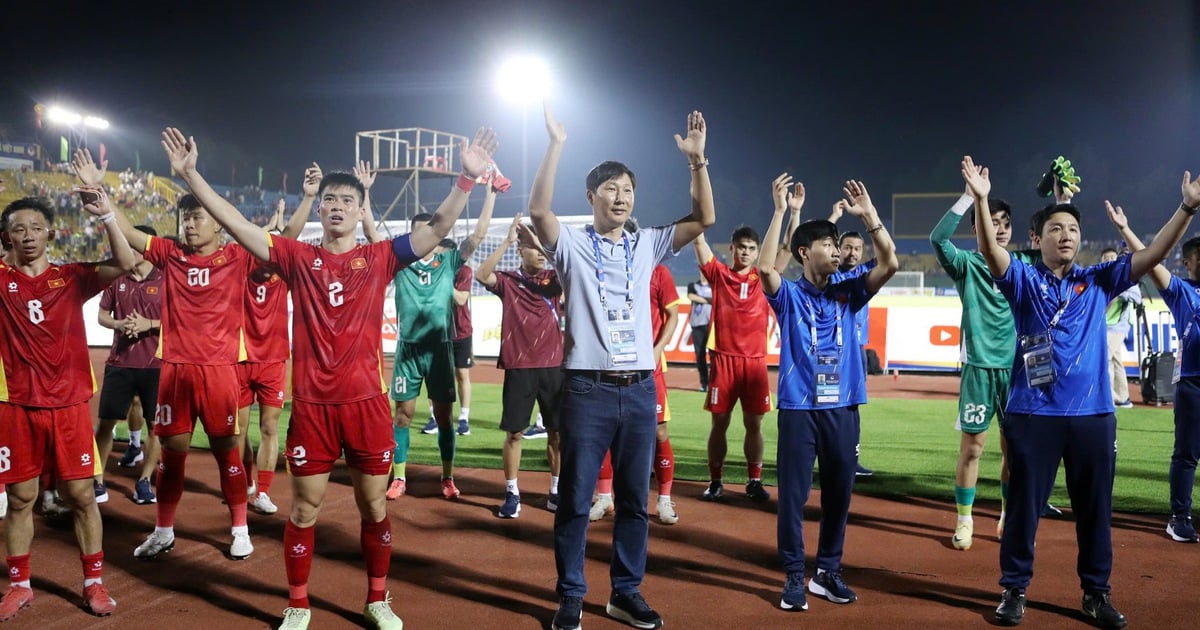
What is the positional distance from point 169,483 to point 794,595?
409cm

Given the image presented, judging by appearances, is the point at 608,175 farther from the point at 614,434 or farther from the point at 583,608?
the point at 583,608

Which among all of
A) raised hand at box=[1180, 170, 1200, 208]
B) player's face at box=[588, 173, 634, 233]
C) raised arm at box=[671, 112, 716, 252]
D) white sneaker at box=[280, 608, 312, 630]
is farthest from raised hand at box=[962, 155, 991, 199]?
white sneaker at box=[280, 608, 312, 630]

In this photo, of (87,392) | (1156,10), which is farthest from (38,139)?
(1156,10)

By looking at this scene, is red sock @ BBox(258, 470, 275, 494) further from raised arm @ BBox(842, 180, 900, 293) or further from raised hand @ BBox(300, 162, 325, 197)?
raised arm @ BBox(842, 180, 900, 293)

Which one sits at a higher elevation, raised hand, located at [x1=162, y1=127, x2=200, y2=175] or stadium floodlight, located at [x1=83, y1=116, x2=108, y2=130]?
stadium floodlight, located at [x1=83, y1=116, x2=108, y2=130]

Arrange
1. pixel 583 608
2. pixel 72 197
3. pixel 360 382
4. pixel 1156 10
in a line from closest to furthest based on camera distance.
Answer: pixel 360 382 < pixel 583 608 < pixel 72 197 < pixel 1156 10

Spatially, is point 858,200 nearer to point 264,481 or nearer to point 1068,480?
point 1068,480

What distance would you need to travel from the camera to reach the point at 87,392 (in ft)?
17.1

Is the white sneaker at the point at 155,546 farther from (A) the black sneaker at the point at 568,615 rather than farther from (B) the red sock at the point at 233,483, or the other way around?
(A) the black sneaker at the point at 568,615

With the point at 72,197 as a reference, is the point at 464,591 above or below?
below

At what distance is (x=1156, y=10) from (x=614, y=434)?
4413cm

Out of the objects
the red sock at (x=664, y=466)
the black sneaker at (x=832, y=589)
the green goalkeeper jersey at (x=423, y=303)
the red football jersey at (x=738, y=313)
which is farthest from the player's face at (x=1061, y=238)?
the green goalkeeper jersey at (x=423, y=303)

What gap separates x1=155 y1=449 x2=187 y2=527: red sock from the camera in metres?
5.88

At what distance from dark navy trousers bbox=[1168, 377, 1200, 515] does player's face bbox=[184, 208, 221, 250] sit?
700 cm
